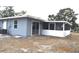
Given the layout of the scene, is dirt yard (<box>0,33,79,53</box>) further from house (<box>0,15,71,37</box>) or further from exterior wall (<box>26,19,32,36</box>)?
exterior wall (<box>26,19,32,36</box>)

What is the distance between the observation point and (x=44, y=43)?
8.31m

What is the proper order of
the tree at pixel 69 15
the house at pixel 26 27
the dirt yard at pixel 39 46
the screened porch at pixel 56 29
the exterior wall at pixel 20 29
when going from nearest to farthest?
1. the tree at pixel 69 15
2. the dirt yard at pixel 39 46
3. the screened porch at pixel 56 29
4. the house at pixel 26 27
5. the exterior wall at pixel 20 29

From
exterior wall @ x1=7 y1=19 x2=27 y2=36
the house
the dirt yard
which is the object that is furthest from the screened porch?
the dirt yard

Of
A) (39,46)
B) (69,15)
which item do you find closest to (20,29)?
(39,46)

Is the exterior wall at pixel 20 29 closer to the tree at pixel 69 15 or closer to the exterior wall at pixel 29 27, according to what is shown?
the exterior wall at pixel 29 27

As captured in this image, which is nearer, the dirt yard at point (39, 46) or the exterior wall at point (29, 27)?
the dirt yard at point (39, 46)

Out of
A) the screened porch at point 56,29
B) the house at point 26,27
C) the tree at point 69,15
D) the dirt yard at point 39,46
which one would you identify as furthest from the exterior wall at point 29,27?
the tree at point 69,15

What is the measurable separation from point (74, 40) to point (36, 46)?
210 centimetres

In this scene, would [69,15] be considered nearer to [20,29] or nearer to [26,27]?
[26,27]

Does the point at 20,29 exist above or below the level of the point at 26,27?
below

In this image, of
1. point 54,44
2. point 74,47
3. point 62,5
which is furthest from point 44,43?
point 62,5

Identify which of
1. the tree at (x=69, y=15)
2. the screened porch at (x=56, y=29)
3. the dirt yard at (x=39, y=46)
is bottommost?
the dirt yard at (x=39, y=46)

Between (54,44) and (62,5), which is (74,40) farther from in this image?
(62,5)

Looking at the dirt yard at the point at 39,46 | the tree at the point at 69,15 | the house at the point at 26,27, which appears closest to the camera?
the tree at the point at 69,15
